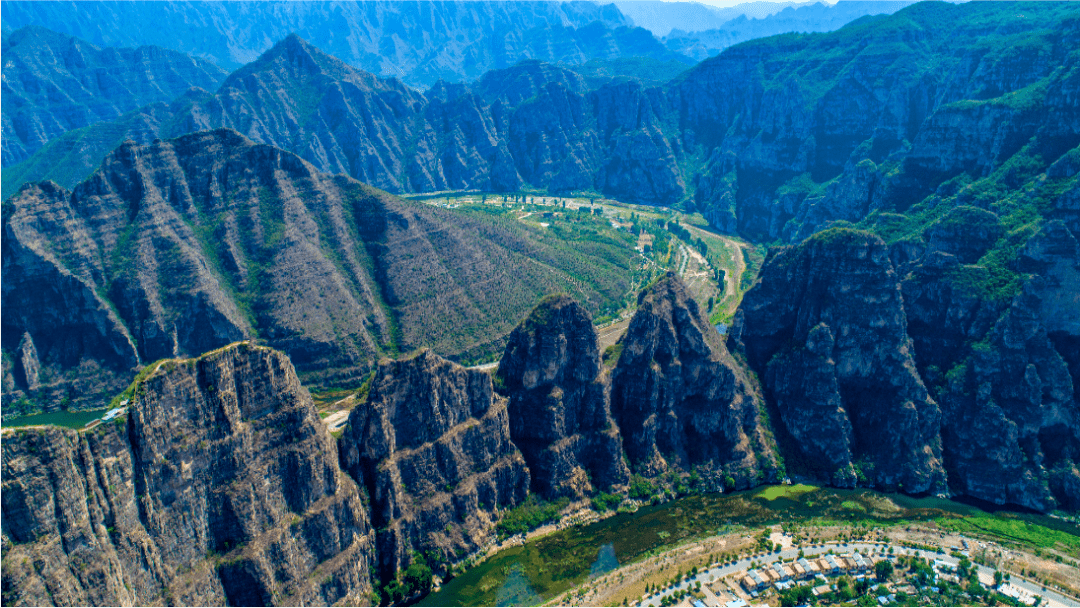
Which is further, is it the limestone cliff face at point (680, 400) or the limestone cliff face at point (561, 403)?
the limestone cliff face at point (680, 400)

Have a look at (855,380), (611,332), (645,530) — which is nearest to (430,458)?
(645,530)

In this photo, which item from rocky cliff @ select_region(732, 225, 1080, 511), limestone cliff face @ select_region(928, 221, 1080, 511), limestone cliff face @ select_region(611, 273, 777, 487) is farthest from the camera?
limestone cliff face @ select_region(611, 273, 777, 487)

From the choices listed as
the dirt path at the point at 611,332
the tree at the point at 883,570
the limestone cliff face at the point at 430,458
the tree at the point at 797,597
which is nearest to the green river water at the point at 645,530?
the limestone cliff face at the point at 430,458

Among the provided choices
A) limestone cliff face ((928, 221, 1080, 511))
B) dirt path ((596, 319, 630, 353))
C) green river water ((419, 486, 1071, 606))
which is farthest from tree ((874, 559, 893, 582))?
dirt path ((596, 319, 630, 353))

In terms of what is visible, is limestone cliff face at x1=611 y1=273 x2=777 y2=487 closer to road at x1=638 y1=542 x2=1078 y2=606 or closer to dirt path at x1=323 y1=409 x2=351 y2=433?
road at x1=638 y1=542 x2=1078 y2=606

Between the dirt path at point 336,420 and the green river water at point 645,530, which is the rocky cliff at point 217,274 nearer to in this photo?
the dirt path at point 336,420

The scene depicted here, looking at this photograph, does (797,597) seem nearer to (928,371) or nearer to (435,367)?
(928,371)

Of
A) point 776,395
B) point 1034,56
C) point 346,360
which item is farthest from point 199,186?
point 1034,56
